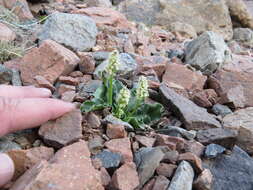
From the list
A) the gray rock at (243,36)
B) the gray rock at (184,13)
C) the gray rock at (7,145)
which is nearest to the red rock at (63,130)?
the gray rock at (7,145)

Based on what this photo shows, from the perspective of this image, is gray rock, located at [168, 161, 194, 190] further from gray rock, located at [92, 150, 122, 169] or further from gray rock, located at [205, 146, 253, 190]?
gray rock, located at [92, 150, 122, 169]

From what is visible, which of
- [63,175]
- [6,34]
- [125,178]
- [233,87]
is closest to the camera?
[63,175]

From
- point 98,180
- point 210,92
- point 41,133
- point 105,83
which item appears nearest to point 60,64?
point 105,83

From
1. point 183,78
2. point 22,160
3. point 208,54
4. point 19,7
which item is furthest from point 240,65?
point 19,7

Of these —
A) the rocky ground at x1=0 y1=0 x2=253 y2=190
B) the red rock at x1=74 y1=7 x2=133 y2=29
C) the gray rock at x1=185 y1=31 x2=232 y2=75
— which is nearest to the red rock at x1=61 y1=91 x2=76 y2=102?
the rocky ground at x1=0 y1=0 x2=253 y2=190

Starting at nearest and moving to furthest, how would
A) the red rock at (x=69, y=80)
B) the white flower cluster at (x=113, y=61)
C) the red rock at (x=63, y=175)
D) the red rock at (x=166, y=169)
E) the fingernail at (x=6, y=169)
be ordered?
the red rock at (x=63, y=175) < the fingernail at (x=6, y=169) < the red rock at (x=166, y=169) < the white flower cluster at (x=113, y=61) < the red rock at (x=69, y=80)

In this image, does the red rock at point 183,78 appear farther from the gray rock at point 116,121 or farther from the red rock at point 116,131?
the red rock at point 116,131

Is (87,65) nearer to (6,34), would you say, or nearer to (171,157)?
(6,34)

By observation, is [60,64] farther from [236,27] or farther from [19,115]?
[236,27]
